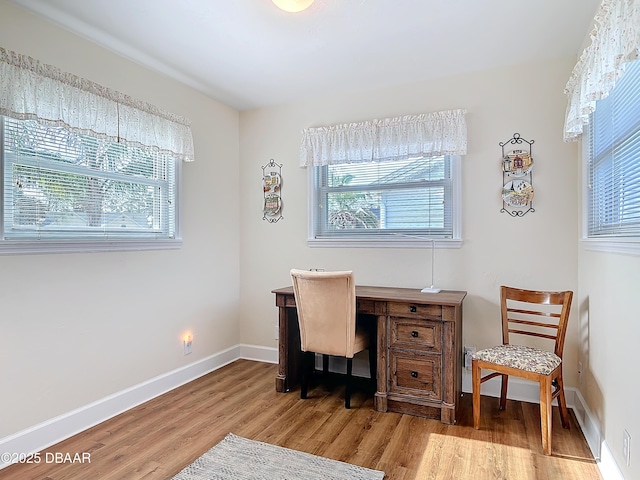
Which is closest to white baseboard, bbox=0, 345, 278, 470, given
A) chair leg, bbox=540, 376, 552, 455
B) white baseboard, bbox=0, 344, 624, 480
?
white baseboard, bbox=0, 344, 624, 480

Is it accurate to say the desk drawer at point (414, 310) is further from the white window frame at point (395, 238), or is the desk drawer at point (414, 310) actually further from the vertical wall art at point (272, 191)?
the vertical wall art at point (272, 191)

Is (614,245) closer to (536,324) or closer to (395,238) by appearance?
(536,324)

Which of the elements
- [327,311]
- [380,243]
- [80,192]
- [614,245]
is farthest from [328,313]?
[80,192]

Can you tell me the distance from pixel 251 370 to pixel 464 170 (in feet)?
8.15

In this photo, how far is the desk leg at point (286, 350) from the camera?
300cm

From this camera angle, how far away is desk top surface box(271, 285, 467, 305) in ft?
8.32

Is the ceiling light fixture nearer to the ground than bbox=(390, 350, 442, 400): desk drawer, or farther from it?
farther from it

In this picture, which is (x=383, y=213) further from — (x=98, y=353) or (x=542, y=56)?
(x=98, y=353)

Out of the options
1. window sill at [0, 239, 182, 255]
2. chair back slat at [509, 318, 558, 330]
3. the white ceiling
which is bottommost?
chair back slat at [509, 318, 558, 330]

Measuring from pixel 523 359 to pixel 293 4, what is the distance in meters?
2.32

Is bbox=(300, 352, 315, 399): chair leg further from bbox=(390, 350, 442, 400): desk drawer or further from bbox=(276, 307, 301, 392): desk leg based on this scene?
bbox=(390, 350, 442, 400): desk drawer

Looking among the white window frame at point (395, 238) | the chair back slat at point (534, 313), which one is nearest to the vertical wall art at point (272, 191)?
the white window frame at point (395, 238)

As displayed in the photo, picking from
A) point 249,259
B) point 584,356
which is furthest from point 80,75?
point 584,356

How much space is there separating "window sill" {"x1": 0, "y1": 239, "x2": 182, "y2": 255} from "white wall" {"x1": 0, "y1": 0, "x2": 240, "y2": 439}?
0.14ft
